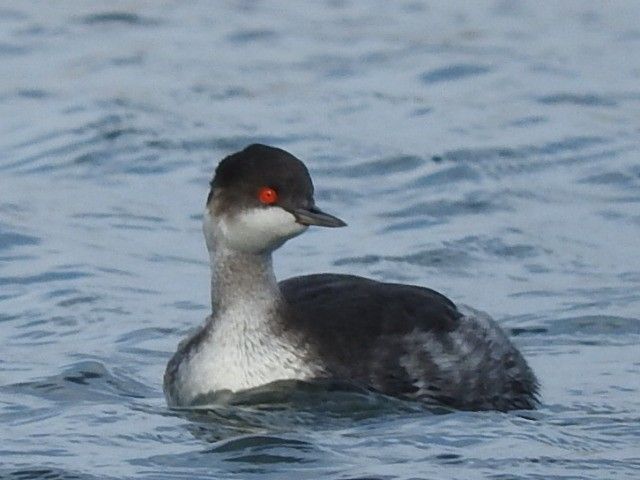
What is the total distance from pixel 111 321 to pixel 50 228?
2.39 m

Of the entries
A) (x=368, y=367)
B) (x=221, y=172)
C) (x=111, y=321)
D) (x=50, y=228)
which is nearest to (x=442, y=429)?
(x=368, y=367)

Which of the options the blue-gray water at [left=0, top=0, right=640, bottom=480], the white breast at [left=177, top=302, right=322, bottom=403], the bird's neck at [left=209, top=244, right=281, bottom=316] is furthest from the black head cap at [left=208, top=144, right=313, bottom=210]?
the blue-gray water at [left=0, top=0, right=640, bottom=480]

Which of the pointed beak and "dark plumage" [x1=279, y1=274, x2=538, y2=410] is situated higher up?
the pointed beak

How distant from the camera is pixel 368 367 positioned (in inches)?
423

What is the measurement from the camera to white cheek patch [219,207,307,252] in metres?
10.7

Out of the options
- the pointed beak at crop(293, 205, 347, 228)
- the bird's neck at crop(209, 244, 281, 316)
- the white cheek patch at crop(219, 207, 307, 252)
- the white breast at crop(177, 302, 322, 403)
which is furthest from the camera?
the bird's neck at crop(209, 244, 281, 316)

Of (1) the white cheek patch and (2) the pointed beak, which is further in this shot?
(1) the white cheek patch

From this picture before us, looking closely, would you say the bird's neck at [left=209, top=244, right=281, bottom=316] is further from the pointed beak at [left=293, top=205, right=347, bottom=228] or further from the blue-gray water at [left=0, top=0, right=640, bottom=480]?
the blue-gray water at [left=0, top=0, right=640, bottom=480]

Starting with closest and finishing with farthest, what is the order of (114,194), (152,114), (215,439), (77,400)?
(215,439), (77,400), (114,194), (152,114)

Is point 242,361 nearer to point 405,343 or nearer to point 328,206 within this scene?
point 405,343

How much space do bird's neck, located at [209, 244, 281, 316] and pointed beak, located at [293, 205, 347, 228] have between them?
401mm

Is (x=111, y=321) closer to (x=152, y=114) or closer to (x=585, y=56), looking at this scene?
(x=152, y=114)

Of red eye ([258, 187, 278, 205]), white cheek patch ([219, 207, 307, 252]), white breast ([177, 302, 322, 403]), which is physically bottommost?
white breast ([177, 302, 322, 403])

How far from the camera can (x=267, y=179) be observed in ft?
35.1
